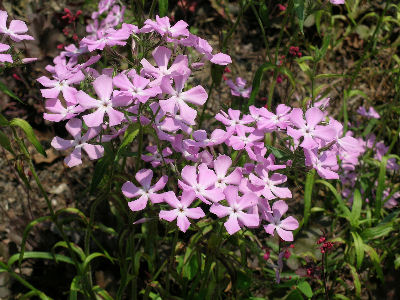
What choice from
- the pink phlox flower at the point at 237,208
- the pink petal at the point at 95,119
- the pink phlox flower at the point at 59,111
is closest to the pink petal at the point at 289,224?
the pink phlox flower at the point at 237,208

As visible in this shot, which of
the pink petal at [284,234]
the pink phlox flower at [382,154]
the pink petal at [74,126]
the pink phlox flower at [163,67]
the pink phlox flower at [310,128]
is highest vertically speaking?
the pink phlox flower at [163,67]

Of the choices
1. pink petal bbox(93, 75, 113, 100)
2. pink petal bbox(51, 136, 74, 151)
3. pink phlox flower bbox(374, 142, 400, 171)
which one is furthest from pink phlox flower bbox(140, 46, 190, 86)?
pink phlox flower bbox(374, 142, 400, 171)

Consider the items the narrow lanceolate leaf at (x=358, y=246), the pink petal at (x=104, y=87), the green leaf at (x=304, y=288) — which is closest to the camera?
the pink petal at (x=104, y=87)

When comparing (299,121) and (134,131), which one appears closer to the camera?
(134,131)

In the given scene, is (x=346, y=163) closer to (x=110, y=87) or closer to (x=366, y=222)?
(x=366, y=222)

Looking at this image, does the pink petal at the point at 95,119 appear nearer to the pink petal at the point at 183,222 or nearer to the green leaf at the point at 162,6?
the pink petal at the point at 183,222

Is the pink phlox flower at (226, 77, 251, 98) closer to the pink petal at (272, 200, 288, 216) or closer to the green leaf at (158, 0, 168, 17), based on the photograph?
the green leaf at (158, 0, 168, 17)

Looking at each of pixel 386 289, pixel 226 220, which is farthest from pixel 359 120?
pixel 226 220

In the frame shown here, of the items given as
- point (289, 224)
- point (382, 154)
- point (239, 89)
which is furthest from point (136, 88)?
point (382, 154)
